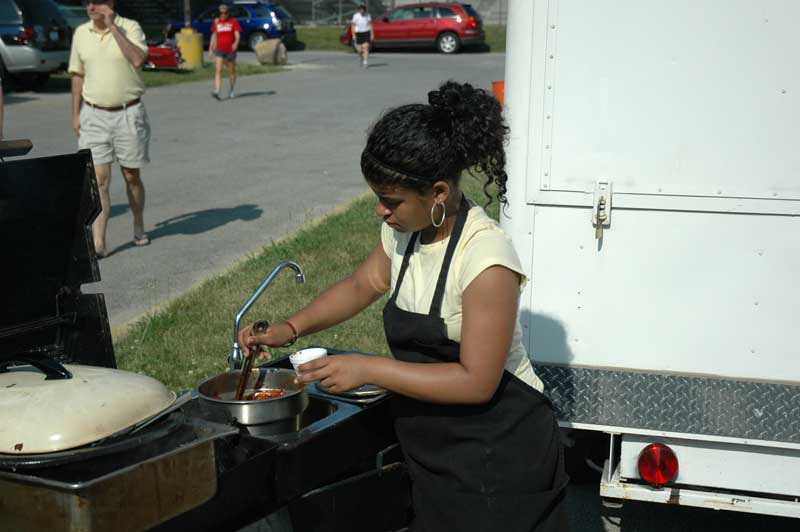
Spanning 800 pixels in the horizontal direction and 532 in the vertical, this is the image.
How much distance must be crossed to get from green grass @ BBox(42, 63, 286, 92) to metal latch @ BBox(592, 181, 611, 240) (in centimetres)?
1892

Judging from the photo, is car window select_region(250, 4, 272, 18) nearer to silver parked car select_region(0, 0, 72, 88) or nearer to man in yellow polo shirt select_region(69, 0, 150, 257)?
silver parked car select_region(0, 0, 72, 88)

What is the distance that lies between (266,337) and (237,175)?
9.15m

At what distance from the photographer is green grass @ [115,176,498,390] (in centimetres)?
559

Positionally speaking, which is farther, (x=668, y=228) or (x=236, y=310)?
(x=236, y=310)

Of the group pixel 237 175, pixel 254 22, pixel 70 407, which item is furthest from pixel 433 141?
pixel 254 22

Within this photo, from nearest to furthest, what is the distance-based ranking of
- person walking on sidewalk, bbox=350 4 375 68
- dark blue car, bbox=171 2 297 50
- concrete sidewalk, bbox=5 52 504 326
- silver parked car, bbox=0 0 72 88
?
1. concrete sidewalk, bbox=5 52 504 326
2. silver parked car, bbox=0 0 72 88
3. person walking on sidewalk, bbox=350 4 375 68
4. dark blue car, bbox=171 2 297 50

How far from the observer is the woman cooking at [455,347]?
2.46 metres

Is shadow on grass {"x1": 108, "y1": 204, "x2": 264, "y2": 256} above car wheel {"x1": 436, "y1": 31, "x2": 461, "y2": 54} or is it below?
below

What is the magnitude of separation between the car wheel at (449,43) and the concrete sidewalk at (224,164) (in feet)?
36.7

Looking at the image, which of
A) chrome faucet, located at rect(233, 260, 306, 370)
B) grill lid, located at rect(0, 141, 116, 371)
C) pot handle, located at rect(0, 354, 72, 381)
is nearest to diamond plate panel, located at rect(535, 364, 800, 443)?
chrome faucet, located at rect(233, 260, 306, 370)

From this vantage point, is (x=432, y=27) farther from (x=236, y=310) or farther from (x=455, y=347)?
(x=455, y=347)

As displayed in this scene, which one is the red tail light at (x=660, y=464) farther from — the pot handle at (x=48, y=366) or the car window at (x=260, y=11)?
the car window at (x=260, y=11)

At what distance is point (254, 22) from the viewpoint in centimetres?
3497

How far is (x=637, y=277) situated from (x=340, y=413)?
121cm
